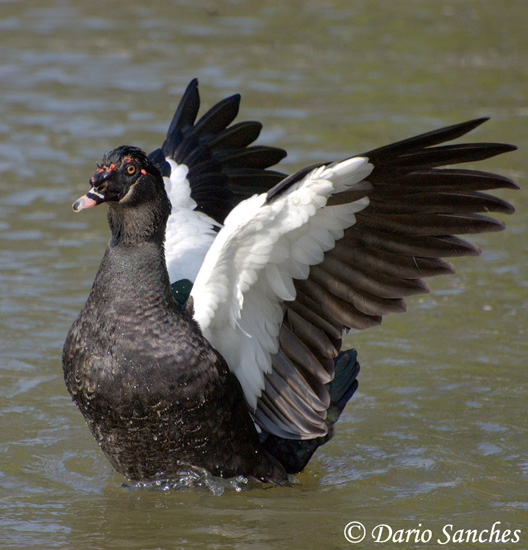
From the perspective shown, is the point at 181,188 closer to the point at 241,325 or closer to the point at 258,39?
the point at 241,325

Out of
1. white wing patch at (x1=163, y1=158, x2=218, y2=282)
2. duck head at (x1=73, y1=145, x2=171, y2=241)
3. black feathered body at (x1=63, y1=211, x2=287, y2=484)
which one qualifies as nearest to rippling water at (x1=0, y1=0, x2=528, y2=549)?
black feathered body at (x1=63, y1=211, x2=287, y2=484)

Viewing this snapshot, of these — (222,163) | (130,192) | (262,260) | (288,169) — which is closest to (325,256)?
(262,260)

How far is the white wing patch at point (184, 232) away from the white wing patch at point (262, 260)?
3.18 feet

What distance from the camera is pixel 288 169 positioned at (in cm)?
1030

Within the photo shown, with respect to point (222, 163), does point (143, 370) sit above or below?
below

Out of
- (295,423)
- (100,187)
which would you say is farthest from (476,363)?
(100,187)

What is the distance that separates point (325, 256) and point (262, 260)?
14.9 inches

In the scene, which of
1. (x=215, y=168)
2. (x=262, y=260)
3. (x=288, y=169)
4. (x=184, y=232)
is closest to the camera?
(x=262, y=260)

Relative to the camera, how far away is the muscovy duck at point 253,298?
4.64 m

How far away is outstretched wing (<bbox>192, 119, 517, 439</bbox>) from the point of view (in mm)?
4516

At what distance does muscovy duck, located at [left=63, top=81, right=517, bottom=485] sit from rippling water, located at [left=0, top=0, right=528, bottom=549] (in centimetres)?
46

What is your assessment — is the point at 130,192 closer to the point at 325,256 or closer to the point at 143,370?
the point at 143,370

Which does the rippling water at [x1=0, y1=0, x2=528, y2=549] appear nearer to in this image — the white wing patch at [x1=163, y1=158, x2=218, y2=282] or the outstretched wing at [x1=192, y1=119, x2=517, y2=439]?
the outstretched wing at [x1=192, y1=119, x2=517, y2=439]

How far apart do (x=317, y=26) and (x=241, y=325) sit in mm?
11421
